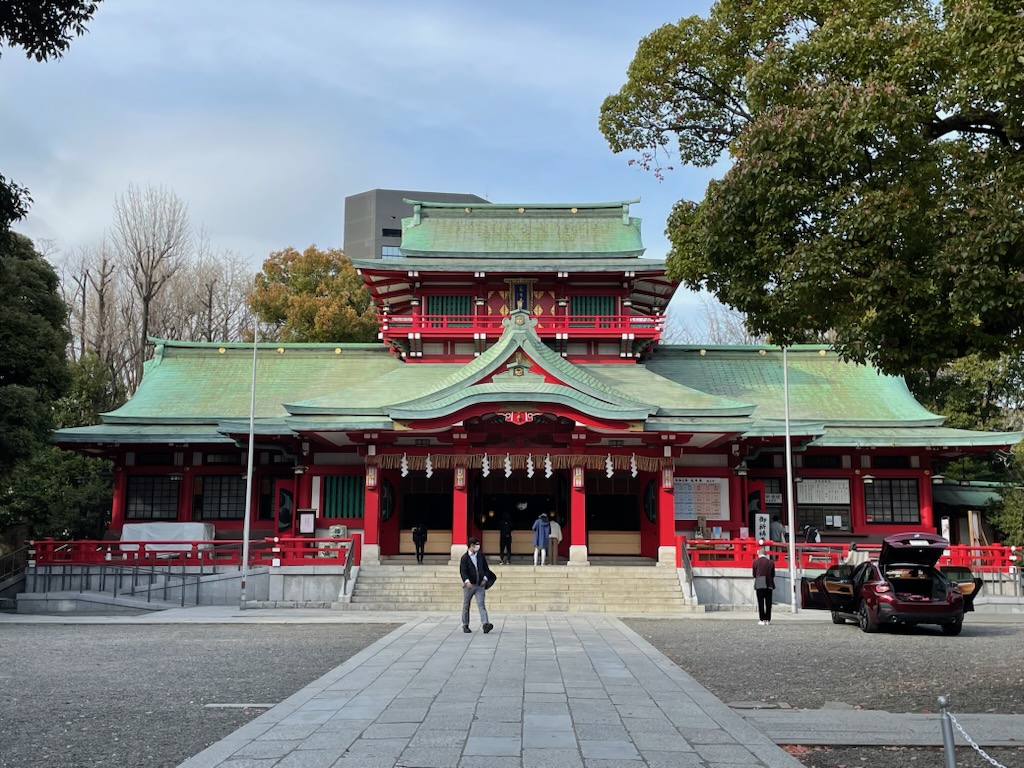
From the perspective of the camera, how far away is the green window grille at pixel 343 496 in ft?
94.7

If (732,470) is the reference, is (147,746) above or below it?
below

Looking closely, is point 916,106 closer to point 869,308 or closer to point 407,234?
point 869,308

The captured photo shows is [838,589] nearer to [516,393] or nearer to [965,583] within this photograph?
[965,583]

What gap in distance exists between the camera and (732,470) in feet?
95.9

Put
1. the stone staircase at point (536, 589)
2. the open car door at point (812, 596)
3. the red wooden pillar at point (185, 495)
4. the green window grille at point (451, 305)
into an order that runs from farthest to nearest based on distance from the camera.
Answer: the green window grille at point (451, 305) → the red wooden pillar at point (185, 495) → the stone staircase at point (536, 589) → the open car door at point (812, 596)

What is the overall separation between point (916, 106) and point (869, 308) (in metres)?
2.43

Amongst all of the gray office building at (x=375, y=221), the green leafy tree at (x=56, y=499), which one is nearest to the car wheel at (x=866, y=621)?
the green leafy tree at (x=56, y=499)

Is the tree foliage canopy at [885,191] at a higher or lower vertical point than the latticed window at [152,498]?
higher

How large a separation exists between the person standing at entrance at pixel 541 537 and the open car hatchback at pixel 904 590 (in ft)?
29.8

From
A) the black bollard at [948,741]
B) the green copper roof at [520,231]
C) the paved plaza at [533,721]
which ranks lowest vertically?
the paved plaza at [533,721]

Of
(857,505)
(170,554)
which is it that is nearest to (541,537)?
(170,554)

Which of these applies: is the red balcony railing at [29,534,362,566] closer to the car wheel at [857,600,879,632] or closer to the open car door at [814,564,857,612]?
Result: the open car door at [814,564,857,612]

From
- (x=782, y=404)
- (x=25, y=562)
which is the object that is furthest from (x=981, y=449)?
(x=25, y=562)

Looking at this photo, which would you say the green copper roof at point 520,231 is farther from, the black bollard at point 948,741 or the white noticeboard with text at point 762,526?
the black bollard at point 948,741
